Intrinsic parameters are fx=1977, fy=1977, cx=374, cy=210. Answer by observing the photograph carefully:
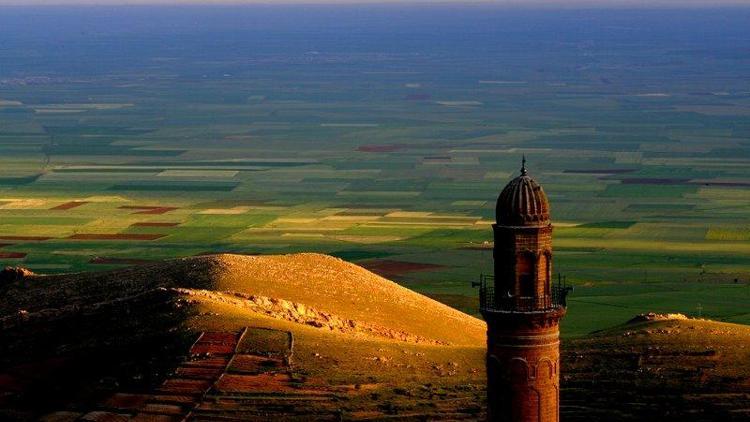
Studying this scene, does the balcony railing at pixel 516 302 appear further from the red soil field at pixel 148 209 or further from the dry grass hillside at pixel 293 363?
the red soil field at pixel 148 209

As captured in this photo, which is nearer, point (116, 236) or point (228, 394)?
point (228, 394)

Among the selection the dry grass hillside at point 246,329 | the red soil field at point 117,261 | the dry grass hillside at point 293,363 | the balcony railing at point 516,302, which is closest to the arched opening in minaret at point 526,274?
the balcony railing at point 516,302

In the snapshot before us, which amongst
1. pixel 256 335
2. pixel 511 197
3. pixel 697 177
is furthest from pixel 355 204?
pixel 511 197

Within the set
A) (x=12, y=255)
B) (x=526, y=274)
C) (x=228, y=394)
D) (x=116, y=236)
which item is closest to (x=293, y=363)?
(x=228, y=394)

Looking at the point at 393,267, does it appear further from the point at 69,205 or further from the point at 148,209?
the point at 69,205

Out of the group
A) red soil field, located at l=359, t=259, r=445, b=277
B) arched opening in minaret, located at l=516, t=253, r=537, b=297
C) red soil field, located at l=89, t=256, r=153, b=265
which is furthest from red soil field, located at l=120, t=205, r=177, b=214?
arched opening in minaret, located at l=516, t=253, r=537, b=297

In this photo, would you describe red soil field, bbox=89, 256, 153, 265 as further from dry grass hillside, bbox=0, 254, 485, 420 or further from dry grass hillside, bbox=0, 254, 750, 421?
dry grass hillside, bbox=0, 254, 750, 421

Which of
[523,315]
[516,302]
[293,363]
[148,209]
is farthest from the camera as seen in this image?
[148,209]
